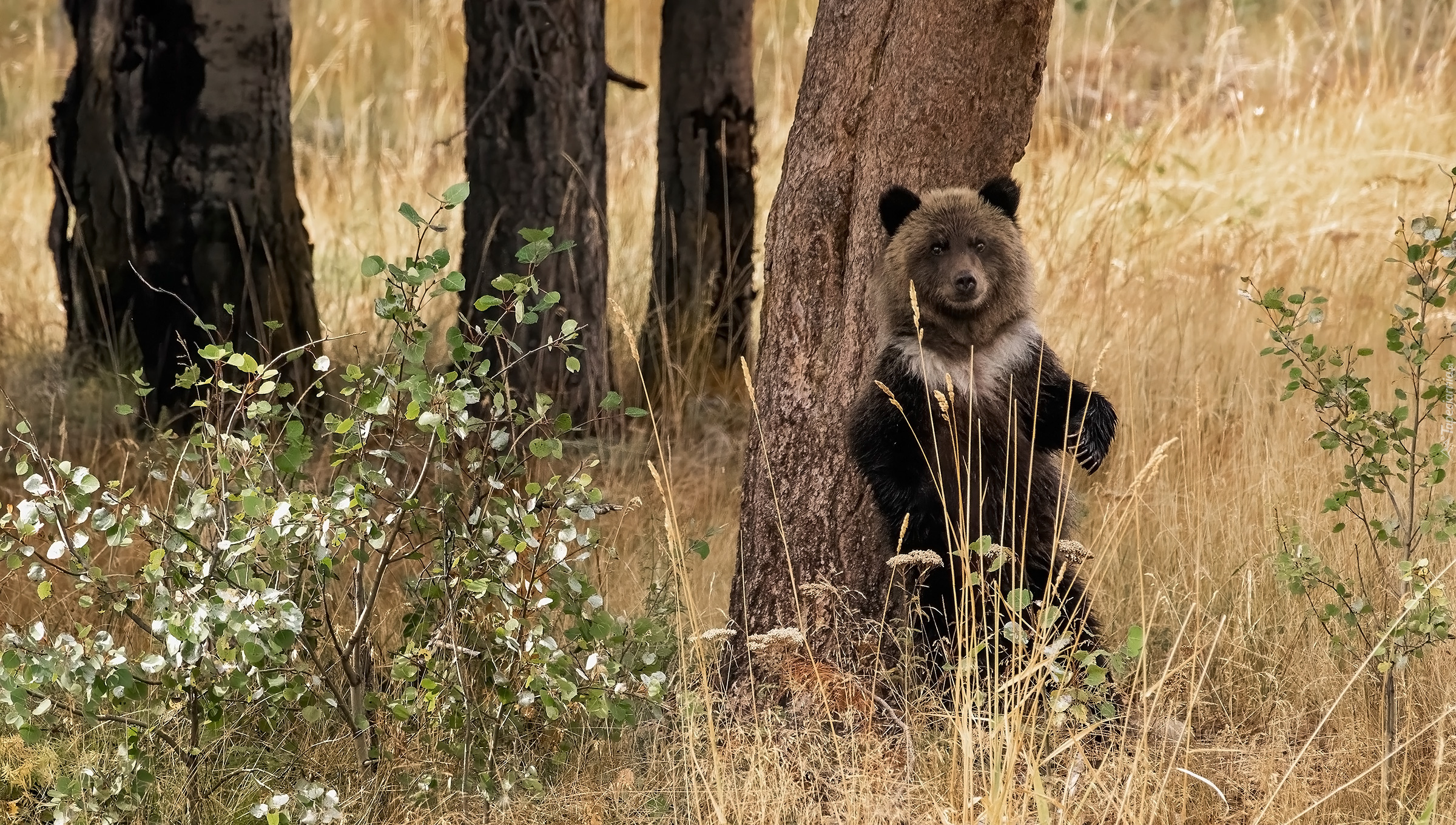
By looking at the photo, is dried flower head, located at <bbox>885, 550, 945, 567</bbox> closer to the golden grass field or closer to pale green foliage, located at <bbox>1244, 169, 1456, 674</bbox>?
the golden grass field

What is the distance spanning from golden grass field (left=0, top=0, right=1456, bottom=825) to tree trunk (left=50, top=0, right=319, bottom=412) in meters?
0.54

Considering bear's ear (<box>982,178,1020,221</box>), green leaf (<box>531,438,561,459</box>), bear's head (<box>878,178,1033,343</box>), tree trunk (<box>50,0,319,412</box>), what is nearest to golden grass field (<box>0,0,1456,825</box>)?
green leaf (<box>531,438,561,459</box>)

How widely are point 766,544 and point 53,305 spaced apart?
235 inches

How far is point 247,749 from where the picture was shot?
3.64 metres

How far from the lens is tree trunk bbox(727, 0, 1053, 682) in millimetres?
3883

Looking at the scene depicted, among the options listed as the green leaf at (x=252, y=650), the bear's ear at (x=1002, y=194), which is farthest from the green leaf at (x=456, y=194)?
the bear's ear at (x=1002, y=194)

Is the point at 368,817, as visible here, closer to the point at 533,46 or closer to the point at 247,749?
the point at 247,749

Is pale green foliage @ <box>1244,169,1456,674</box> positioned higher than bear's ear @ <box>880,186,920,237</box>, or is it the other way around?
bear's ear @ <box>880,186,920,237</box>

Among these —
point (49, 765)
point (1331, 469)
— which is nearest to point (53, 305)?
point (49, 765)

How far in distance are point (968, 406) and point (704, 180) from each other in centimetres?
364

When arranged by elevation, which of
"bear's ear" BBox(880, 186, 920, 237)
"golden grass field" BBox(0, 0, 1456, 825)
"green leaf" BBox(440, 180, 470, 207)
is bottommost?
"golden grass field" BBox(0, 0, 1456, 825)

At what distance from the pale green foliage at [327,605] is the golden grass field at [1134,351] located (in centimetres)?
22

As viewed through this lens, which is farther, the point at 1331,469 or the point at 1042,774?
the point at 1331,469

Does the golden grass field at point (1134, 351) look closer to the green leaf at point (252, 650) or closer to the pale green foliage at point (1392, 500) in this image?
the pale green foliage at point (1392, 500)
